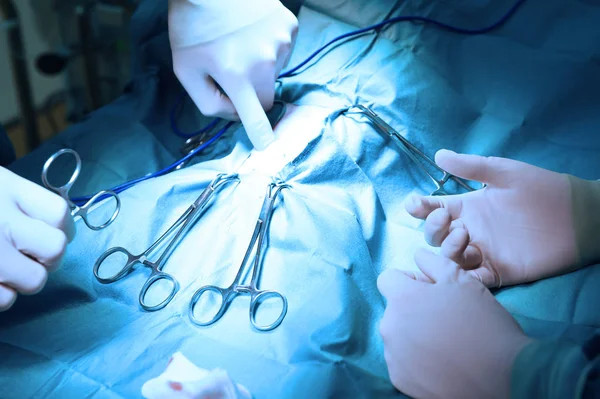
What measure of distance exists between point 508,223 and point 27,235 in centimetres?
88

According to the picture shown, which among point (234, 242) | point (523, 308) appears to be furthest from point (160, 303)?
point (523, 308)

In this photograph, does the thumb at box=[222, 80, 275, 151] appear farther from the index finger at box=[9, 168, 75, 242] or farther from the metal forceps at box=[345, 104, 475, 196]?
the index finger at box=[9, 168, 75, 242]

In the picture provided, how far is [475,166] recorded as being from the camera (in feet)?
3.69

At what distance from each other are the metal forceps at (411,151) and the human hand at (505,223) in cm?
10

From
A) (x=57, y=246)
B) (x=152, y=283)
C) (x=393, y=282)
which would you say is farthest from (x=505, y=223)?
(x=57, y=246)

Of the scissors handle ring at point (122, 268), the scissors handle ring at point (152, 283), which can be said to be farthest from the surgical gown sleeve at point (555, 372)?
the scissors handle ring at point (122, 268)

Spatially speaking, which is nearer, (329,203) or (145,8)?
(329,203)

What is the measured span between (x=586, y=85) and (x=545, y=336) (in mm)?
692

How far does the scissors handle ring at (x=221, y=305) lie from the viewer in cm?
106

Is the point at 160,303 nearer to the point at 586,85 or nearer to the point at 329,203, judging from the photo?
the point at 329,203

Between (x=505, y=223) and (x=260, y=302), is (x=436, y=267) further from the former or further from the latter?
(x=260, y=302)

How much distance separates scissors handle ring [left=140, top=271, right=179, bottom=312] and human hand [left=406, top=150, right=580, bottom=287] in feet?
1.61

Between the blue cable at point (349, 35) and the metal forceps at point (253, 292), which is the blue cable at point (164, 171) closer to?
the blue cable at point (349, 35)

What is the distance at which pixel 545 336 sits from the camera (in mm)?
973
